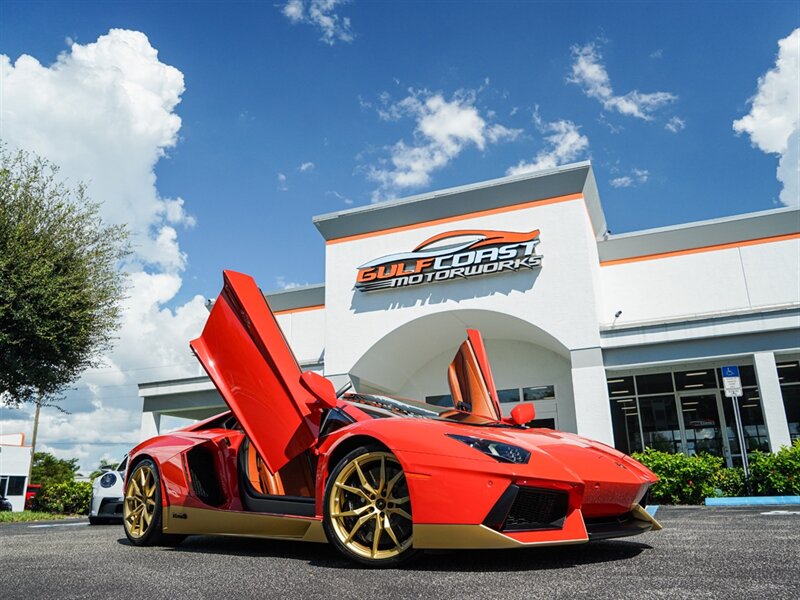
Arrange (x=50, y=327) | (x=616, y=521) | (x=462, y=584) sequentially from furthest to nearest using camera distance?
(x=50, y=327) → (x=616, y=521) → (x=462, y=584)

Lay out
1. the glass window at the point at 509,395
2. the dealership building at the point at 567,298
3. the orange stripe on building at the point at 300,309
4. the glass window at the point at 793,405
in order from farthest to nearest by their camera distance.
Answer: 1. the orange stripe on building at the point at 300,309
2. the glass window at the point at 509,395
3. the glass window at the point at 793,405
4. the dealership building at the point at 567,298

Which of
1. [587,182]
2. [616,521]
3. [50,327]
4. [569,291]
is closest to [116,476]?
[50,327]

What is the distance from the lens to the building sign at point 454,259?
15172 mm

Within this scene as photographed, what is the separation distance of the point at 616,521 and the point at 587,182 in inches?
509

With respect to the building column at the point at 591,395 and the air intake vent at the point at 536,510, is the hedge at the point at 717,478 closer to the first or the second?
the building column at the point at 591,395

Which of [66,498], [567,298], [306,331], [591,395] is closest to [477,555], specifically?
[591,395]

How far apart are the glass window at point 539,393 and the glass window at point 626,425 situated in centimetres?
170

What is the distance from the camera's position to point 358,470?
11.6 feet

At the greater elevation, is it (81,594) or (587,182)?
(587,182)

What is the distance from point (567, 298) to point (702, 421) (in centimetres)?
536

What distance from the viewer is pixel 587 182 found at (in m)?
15.2

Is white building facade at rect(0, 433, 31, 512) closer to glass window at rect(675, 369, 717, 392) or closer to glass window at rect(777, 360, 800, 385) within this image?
glass window at rect(675, 369, 717, 392)

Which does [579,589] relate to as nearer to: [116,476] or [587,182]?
[116,476]

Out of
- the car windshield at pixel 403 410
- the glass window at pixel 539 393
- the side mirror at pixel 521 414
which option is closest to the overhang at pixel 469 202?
the glass window at pixel 539 393
